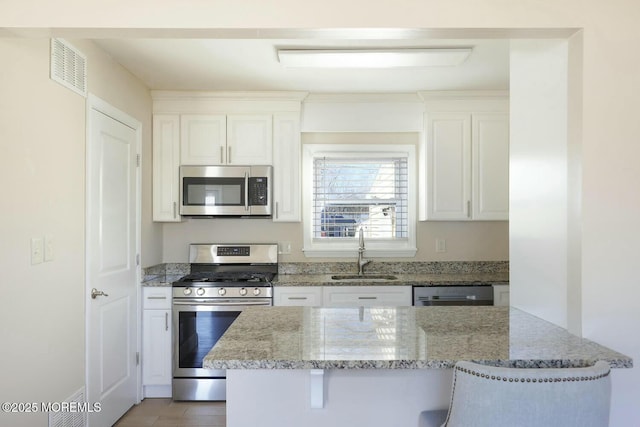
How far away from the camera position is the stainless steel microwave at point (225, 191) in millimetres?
3543

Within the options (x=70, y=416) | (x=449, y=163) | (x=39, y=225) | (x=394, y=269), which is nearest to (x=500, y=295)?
(x=394, y=269)

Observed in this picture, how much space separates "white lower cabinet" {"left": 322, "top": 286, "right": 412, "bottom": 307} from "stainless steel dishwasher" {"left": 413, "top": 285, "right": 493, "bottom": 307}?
0.08 m

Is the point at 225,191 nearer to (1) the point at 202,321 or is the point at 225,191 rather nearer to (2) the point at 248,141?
(2) the point at 248,141

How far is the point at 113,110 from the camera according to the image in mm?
2869

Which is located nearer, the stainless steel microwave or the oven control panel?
the stainless steel microwave

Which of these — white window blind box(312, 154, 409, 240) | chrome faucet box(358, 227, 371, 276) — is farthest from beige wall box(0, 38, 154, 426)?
chrome faucet box(358, 227, 371, 276)

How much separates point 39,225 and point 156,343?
1546mm

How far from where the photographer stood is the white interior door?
2584 millimetres

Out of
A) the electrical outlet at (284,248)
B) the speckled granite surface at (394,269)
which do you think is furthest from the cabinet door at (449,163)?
the electrical outlet at (284,248)

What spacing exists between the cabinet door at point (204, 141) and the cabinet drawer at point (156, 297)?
1.05 meters

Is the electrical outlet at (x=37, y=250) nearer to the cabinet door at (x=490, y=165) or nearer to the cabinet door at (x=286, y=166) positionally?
the cabinet door at (x=286, y=166)

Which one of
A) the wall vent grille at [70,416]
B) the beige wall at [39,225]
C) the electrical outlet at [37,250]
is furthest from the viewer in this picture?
the wall vent grille at [70,416]

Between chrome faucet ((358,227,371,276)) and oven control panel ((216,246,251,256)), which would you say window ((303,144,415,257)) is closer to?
chrome faucet ((358,227,371,276))

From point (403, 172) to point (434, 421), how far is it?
2.65m
